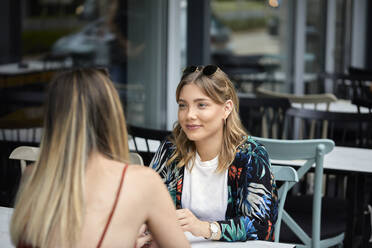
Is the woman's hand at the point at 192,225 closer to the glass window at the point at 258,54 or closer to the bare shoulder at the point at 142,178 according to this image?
the bare shoulder at the point at 142,178

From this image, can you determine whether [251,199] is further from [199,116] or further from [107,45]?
[107,45]

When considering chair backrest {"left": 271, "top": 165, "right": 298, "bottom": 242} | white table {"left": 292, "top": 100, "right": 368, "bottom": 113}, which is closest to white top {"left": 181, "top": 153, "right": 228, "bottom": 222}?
chair backrest {"left": 271, "top": 165, "right": 298, "bottom": 242}

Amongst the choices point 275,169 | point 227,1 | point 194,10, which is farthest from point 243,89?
point 275,169

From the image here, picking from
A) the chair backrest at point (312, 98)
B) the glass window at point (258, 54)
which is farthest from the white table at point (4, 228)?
the glass window at point (258, 54)

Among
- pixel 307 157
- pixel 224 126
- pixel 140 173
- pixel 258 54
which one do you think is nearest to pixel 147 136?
pixel 224 126

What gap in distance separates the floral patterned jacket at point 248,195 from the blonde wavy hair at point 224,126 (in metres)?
0.03

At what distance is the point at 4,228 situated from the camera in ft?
6.19

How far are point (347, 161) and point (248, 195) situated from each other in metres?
1.10

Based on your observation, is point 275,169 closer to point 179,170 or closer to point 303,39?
point 179,170

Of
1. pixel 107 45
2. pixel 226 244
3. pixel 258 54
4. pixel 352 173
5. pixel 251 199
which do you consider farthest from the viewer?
pixel 258 54

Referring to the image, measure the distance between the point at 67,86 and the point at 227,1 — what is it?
8.74 meters

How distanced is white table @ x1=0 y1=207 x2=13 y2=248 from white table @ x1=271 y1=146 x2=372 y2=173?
1280 millimetres

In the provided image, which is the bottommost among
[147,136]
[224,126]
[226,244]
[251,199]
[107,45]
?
[226,244]

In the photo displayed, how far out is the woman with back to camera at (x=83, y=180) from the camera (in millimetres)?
1232
